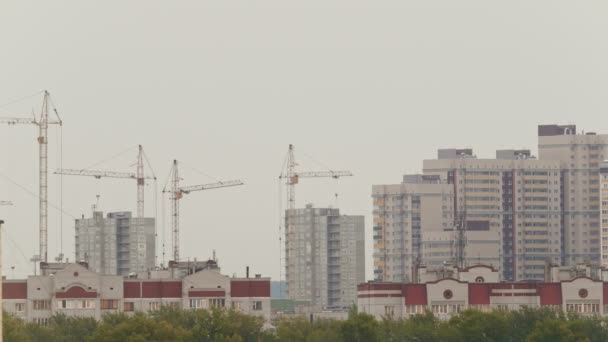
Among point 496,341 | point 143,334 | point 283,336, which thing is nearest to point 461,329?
point 496,341

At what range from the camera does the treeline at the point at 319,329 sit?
529ft

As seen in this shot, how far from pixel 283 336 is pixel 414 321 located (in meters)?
12.0

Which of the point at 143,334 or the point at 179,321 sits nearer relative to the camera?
the point at 143,334

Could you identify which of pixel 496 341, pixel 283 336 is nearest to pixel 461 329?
pixel 496 341

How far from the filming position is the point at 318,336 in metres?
171

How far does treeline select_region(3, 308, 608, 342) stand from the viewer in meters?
161

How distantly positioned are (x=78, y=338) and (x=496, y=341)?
32.4 meters

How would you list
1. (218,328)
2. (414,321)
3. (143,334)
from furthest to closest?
1. (414,321)
2. (218,328)
3. (143,334)

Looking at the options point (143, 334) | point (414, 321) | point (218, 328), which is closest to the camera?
point (143, 334)

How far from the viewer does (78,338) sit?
583 feet

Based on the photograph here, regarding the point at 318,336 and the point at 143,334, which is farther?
the point at 318,336

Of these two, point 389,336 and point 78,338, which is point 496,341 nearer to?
point 389,336

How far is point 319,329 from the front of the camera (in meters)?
177

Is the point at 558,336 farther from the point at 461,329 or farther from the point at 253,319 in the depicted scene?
the point at 253,319
